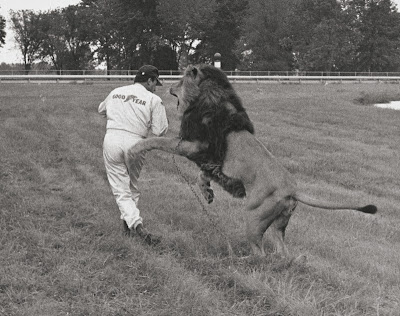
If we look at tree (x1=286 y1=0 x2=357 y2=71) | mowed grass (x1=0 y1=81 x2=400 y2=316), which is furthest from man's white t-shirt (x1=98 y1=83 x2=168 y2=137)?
tree (x1=286 y1=0 x2=357 y2=71)

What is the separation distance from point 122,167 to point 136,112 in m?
0.68

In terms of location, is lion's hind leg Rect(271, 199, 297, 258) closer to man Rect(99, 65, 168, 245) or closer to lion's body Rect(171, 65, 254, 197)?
lion's body Rect(171, 65, 254, 197)

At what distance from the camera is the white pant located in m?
5.86

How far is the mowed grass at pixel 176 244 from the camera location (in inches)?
166

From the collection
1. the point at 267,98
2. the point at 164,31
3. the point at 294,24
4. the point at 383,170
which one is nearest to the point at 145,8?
the point at 164,31

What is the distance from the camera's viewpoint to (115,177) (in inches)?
237

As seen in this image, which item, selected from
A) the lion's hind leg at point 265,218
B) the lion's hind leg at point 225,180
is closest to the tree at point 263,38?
the lion's hind leg at point 225,180

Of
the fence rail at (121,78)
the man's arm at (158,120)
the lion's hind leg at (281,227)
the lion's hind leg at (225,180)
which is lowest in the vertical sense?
the lion's hind leg at (281,227)

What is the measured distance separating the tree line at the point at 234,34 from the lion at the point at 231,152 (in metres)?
47.2

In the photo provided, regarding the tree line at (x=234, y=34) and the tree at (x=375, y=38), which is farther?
the tree at (x=375, y=38)

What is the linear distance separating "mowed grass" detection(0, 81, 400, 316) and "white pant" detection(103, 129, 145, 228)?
1.03ft

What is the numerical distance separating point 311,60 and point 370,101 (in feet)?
100

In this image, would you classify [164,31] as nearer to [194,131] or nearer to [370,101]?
[370,101]

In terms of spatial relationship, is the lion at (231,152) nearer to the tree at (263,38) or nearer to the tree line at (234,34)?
the tree line at (234,34)
